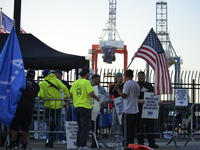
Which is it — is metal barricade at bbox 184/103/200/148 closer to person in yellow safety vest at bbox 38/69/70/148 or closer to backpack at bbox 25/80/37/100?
person in yellow safety vest at bbox 38/69/70/148

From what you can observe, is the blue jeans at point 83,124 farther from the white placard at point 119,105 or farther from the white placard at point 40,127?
the white placard at point 40,127

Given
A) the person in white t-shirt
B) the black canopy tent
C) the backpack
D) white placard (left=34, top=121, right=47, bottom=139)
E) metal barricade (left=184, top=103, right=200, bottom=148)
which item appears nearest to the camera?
the backpack

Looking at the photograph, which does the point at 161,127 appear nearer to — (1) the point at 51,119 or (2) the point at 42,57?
(2) the point at 42,57

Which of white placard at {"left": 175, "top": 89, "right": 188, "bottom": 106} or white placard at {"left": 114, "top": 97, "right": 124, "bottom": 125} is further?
white placard at {"left": 175, "top": 89, "right": 188, "bottom": 106}

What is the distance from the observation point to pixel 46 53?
46.2 ft

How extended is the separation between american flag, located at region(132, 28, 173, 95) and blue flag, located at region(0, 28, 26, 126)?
3.10 metres

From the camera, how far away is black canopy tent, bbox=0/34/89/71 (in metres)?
13.7

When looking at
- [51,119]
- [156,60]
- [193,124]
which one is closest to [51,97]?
[51,119]

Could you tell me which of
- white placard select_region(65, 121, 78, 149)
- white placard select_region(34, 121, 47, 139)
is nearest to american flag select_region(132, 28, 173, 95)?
white placard select_region(65, 121, 78, 149)

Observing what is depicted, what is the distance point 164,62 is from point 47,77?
300 cm

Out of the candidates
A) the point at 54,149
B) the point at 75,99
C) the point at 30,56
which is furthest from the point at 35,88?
the point at 30,56

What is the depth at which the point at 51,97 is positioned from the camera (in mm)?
11898

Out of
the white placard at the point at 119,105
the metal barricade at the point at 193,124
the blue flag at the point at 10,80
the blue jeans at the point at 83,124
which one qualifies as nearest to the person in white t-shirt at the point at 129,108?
the blue jeans at the point at 83,124

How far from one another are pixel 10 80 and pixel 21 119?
3.01 ft
